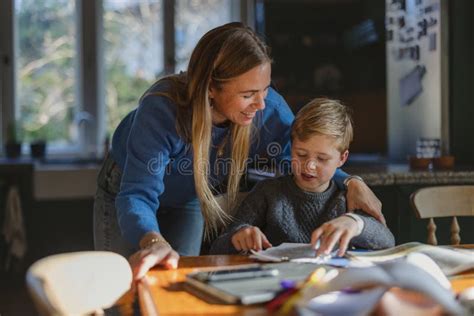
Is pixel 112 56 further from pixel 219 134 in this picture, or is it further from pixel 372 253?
pixel 372 253

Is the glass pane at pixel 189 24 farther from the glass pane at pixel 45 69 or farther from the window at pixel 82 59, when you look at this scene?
the glass pane at pixel 45 69

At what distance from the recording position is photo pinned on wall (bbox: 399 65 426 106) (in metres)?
3.43

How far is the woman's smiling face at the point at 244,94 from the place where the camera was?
1.61 m

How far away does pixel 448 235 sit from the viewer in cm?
281

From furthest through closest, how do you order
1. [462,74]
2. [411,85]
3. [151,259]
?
[411,85]
[462,74]
[151,259]

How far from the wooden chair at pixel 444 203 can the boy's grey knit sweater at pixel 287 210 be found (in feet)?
0.94

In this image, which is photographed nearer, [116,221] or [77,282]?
[77,282]

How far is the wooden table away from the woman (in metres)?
0.07

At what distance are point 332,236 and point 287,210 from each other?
1.44ft

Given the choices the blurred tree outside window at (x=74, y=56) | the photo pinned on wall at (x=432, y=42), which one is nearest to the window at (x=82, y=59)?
the blurred tree outside window at (x=74, y=56)

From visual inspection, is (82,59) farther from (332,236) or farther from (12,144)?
(332,236)

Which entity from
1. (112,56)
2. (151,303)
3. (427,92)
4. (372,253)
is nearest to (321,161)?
(372,253)

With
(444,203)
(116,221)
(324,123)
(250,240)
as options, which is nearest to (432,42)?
(444,203)

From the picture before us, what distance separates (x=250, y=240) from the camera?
1.49 m
